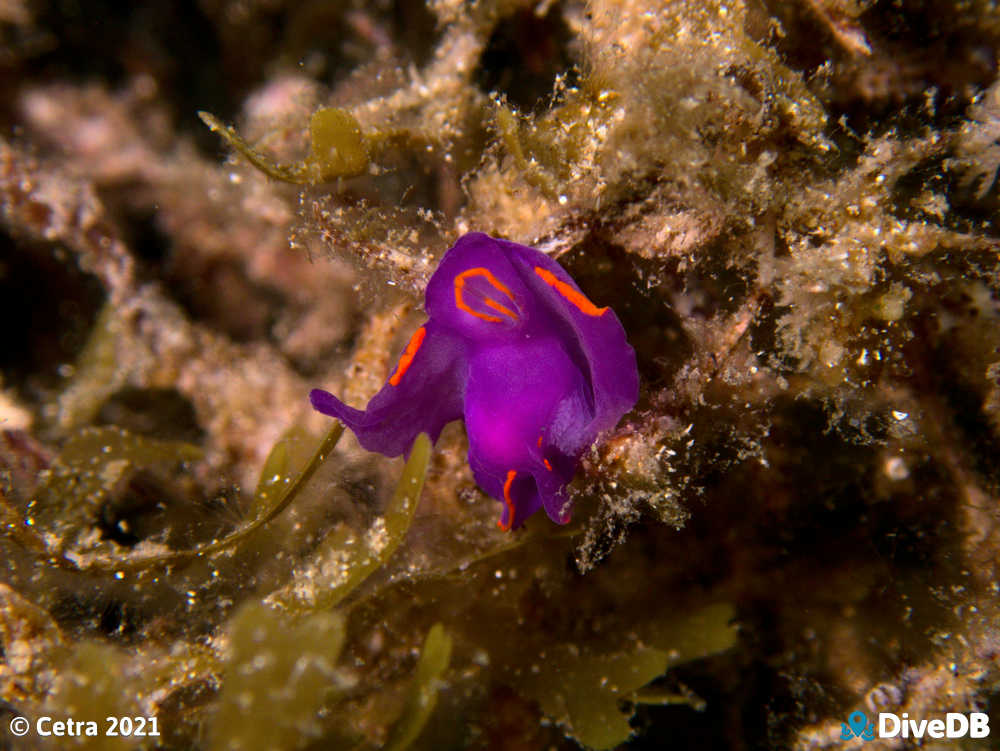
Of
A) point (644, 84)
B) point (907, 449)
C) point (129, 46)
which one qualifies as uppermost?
point (129, 46)

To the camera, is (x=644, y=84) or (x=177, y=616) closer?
(x=644, y=84)

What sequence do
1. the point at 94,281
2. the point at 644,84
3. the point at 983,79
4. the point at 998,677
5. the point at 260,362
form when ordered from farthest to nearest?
1. the point at 94,281
2. the point at 260,362
3. the point at 998,677
4. the point at 983,79
5. the point at 644,84

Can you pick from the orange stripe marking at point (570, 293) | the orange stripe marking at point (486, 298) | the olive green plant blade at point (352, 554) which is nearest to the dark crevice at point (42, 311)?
the olive green plant blade at point (352, 554)

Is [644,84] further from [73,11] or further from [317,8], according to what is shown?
[73,11]

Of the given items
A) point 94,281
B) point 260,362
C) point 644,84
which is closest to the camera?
point 644,84

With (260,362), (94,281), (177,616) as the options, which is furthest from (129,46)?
(177,616)

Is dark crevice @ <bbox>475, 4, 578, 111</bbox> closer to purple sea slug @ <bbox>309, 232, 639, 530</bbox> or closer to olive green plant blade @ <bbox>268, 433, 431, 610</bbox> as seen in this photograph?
purple sea slug @ <bbox>309, 232, 639, 530</bbox>

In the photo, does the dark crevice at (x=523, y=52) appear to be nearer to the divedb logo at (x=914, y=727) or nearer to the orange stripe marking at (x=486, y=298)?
the orange stripe marking at (x=486, y=298)
